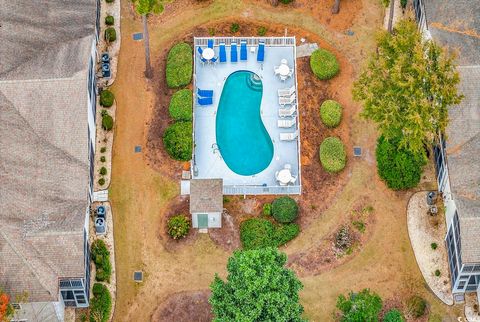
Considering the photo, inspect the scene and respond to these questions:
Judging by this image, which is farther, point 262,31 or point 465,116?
point 262,31

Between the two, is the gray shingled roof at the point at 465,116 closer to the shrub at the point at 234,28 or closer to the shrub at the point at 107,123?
the shrub at the point at 234,28

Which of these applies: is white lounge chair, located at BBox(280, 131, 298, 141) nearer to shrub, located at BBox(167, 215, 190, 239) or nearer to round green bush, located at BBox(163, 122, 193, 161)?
round green bush, located at BBox(163, 122, 193, 161)

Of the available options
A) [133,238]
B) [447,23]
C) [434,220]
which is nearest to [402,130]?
[434,220]

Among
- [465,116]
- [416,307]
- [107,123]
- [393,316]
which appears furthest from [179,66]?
[416,307]

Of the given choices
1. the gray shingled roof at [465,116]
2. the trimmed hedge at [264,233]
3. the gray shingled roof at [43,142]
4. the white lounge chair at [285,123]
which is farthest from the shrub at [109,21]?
the gray shingled roof at [465,116]

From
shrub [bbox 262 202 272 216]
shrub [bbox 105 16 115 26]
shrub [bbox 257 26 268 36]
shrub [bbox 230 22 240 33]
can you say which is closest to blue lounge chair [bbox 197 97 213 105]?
shrub [bbox 230 22 240 33]

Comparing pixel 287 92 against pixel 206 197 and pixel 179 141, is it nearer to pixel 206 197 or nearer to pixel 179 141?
pixel 179 141
